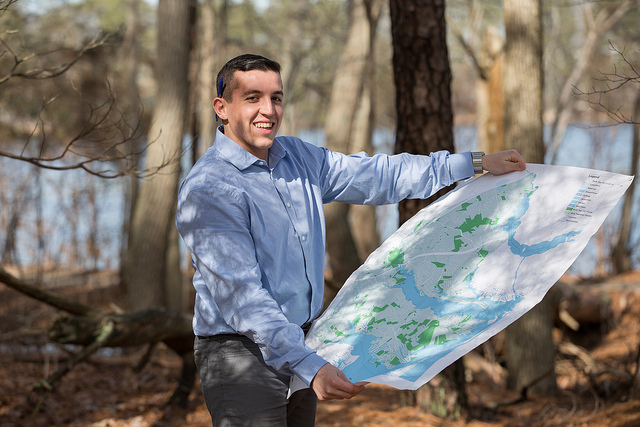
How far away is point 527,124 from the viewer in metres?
6.38

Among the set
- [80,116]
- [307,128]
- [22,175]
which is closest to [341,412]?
[22,175]

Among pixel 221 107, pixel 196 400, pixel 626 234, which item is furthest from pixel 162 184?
pixel 626 234

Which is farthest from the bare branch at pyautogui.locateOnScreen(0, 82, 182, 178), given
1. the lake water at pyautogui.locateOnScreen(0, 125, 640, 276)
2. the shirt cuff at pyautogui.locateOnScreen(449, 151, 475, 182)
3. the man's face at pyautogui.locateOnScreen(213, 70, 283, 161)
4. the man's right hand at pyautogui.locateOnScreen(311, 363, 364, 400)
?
the lake water at pyautogui.locateOnScreen(0, 125, 640, 276)

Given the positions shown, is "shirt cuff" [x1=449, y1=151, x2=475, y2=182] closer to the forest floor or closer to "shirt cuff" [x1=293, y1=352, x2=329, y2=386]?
"shirt cuff" [x1=293, y1=352, x2=329, y2=386]

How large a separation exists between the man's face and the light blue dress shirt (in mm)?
56

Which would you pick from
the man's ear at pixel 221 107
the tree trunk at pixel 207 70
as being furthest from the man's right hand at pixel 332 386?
the tree trunk at pixel 207 70

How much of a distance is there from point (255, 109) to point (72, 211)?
10.9 metres

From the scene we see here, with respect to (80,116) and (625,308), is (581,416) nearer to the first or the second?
(625,308)

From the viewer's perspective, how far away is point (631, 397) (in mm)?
4879

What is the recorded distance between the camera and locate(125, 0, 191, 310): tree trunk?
8.50m

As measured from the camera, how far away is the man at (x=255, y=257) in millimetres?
2043

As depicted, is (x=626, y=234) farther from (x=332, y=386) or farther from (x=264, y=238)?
(x=332, y=386)

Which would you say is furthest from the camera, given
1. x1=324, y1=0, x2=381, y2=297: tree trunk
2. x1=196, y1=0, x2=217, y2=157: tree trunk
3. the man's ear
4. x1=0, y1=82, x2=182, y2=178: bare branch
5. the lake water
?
x1=196, y1=0, x2=217, y2=157: tree trunk

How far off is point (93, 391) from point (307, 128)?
1704 centimetres
